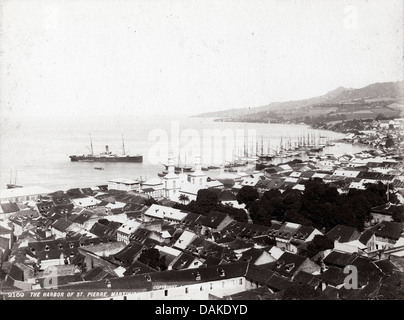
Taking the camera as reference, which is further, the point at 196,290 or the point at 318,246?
the point at 318,246

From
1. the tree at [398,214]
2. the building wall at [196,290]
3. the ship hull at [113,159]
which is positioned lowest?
the ship hull at [113,159]

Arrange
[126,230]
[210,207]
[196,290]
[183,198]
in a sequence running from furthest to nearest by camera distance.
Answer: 1. [183,198]
2. [210,207]
3. [126,230]
4. [196,290]

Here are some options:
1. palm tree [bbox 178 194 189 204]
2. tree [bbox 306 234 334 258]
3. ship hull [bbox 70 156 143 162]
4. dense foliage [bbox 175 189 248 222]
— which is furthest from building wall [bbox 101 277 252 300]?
ship hull [bbox 70 156 143 162]

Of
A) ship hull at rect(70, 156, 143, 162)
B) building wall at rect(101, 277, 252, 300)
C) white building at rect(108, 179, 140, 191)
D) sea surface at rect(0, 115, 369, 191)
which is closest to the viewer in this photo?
building wall at rect(101, 277, 252, 300)

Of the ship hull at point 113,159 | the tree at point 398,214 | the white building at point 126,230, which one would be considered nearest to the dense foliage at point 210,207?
the white building at point 126,230

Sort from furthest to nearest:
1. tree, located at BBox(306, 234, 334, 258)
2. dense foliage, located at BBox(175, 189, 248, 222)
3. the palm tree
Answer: the palm tree → dense foliage, located at BBox(175, 189, 248, 222) → tree, located at BBox(306, 234, 334, 258)

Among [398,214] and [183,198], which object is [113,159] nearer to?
[183,198]

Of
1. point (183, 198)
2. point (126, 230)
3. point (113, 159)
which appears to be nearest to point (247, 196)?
point (183, 198)

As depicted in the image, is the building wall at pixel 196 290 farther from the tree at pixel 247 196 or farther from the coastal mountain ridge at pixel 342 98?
the coastal mountain ridge at pixel 342 98

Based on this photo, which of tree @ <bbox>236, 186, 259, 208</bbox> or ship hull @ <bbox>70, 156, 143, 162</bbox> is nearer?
tree @ <bbox>236, 186, 259, 208</bbox>

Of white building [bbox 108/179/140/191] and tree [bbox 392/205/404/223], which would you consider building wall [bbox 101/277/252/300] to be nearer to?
tree [bbox 392/205/404/223]

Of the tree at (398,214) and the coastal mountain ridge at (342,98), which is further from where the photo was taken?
the coastal mountain ridge at (342,98)
